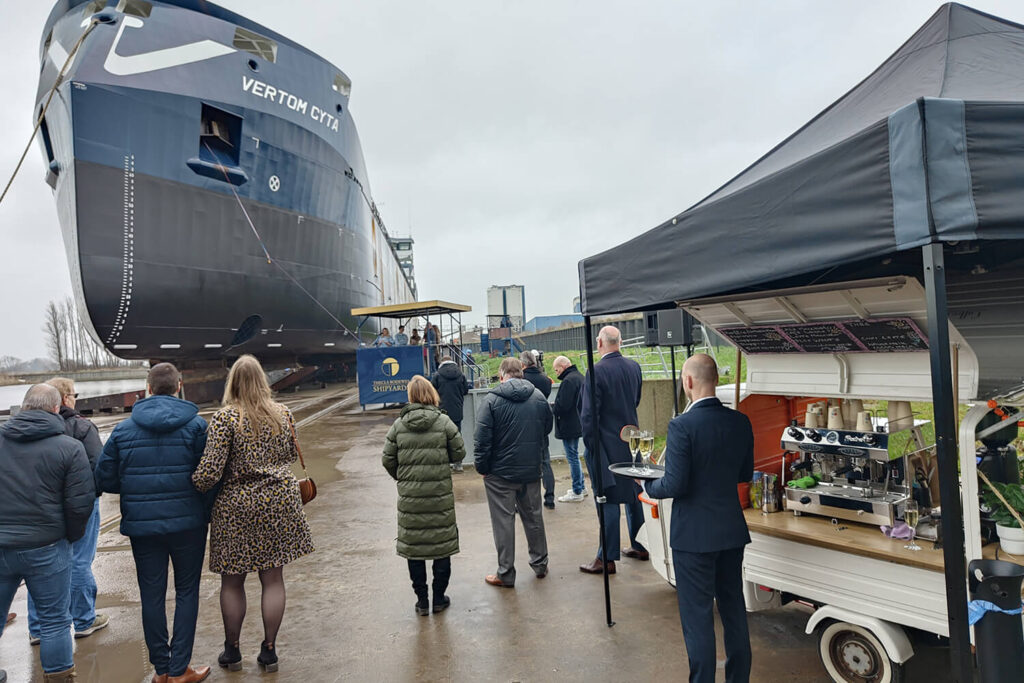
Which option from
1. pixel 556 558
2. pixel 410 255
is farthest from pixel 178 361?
pixel 410 255

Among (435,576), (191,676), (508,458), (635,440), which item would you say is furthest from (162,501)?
(635,440)

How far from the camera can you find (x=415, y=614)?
3957 mm

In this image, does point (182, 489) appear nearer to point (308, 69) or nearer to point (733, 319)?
point (733, 319)

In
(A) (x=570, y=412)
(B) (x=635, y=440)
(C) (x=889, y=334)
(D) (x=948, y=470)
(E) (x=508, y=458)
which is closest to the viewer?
(D) (x=948, y=470)

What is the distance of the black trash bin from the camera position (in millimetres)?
1943

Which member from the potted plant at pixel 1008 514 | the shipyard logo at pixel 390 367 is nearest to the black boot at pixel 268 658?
the potted plant at pixel 1008 514

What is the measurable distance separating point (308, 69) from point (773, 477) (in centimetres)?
1754

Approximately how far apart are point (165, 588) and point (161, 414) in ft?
3.13

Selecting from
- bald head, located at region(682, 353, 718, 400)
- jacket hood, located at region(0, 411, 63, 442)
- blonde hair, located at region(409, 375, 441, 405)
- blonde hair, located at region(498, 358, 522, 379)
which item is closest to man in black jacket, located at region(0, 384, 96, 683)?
jacket hood, located at region(0, 411, 63, 442)

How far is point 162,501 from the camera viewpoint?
2.99 meters

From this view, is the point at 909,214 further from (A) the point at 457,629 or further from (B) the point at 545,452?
(B) the point at 545,452

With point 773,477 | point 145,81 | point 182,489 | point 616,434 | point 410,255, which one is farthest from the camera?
point 410,255

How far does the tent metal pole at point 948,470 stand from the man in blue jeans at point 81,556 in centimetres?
430

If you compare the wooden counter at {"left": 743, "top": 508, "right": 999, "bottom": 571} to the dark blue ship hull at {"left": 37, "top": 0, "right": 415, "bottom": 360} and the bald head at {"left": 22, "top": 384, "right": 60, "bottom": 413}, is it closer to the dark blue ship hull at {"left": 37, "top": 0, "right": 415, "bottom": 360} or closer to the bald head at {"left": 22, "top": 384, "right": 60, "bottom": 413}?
the bald head at {"left": 22, "top": 384, "right": 60, "bottom": 413}
